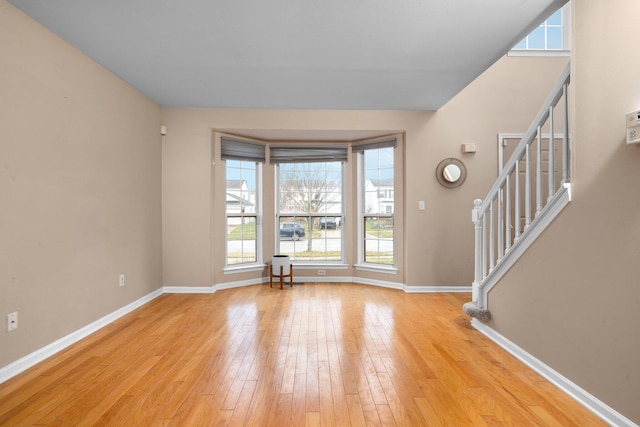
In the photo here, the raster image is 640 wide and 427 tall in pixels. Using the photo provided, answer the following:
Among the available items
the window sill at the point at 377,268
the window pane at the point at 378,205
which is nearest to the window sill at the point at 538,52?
the window pane at the point at 378,205

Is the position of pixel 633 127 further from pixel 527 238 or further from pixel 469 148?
pixel 469 148

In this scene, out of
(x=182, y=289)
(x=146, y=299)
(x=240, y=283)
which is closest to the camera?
(x=146, y=299)

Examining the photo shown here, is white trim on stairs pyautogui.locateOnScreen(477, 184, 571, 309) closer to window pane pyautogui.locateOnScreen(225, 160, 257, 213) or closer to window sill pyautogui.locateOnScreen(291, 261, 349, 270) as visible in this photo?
window sill pyautogui.locateOnScreen(291, 261, 349, 270)

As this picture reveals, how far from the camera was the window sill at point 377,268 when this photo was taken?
5.20 metres

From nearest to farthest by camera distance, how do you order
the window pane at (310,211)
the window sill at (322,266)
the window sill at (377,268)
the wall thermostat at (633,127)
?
the wall thermostat at (633,127) < the window sill at (377,268) < the window sill at (322,266) < the window pane at (310,211)

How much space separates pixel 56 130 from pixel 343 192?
370 cm

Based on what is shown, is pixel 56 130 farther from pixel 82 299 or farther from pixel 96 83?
pixel 82 299

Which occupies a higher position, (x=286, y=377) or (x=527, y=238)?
(x=527, y=238)

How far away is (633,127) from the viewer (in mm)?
1709

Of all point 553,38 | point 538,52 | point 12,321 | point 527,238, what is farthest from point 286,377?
point 553,38

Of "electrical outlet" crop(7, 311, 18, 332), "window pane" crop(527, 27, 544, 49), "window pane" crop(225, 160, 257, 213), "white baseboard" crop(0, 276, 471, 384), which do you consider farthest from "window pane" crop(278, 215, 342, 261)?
"window pane" crop(527, 27, 544, 49)

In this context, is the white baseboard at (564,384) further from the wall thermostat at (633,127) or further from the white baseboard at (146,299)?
the white baseboard at (146,299)

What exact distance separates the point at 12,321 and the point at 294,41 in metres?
2.79

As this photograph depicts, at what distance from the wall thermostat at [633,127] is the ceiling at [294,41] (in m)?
1.08
